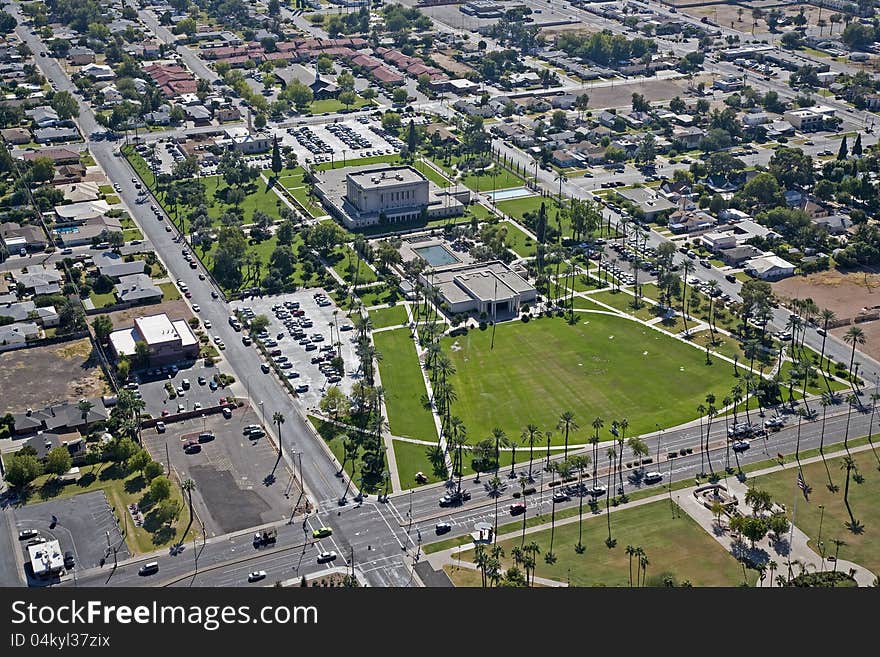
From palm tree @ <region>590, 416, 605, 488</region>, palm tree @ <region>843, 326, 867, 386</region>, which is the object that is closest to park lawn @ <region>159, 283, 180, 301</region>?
palm tree @ <region>590, 416, 605, 488</region>

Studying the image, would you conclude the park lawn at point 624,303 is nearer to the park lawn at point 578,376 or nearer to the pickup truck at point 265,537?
the park lawn at point 578,376

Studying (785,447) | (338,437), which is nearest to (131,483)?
(338,437)

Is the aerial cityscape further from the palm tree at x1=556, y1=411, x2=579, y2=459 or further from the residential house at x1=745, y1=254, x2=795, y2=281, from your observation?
the palm tree at x1=556, y1=411, x2=579, y2=459

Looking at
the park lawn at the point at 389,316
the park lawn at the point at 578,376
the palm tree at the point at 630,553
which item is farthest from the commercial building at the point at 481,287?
the palm tree at the point at 630,553

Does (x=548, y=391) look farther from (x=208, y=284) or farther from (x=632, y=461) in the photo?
(x=208, y=284)

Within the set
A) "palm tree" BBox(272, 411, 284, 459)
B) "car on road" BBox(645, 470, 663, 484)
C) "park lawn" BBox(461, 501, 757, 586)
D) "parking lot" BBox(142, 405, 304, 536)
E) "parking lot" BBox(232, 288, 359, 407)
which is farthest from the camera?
"parking lot" BBox(232, 288, 359, 407)
